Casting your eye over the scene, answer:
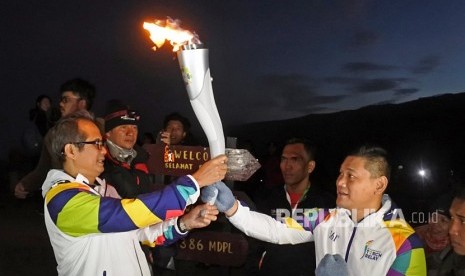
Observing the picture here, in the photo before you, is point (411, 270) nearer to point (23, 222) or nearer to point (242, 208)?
point (242, 208)

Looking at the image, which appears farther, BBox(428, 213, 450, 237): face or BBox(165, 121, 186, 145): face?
BBox(165, 121, 186, 145): face

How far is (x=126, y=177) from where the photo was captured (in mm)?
3607

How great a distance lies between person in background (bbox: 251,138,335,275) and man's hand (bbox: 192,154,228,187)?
941 millimetres

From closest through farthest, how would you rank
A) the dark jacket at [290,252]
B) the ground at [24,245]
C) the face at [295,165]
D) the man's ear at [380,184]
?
the man's ear at [380,184] → the dark jacket at [290,252] → the face at [295,165] → the ground at [24,245]

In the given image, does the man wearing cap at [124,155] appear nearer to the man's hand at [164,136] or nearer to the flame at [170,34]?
the flame at [170,34]

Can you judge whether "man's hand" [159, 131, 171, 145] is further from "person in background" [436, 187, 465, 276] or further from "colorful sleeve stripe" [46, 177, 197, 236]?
"person in background" [436, 187, 465, 276]

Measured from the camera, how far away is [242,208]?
3.04 meters

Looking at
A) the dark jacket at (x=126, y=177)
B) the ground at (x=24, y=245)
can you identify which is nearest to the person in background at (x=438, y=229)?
the dark jacket at (x=126, y=177)

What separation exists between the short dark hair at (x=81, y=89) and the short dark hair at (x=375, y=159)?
2409 mm

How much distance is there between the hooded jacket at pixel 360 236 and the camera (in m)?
2.39

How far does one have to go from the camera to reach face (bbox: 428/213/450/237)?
3.58 metres

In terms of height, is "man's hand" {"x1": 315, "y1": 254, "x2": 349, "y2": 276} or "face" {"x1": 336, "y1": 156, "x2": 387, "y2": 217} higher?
"face" {"x1": 336, "y1": 156, "x2": 387, "y2": 217}

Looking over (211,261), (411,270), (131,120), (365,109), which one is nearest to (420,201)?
(211,261)

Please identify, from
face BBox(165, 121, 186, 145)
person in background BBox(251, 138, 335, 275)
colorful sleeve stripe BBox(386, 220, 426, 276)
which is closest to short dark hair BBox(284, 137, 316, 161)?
person in background BBox(251, 138, 335, 275)
